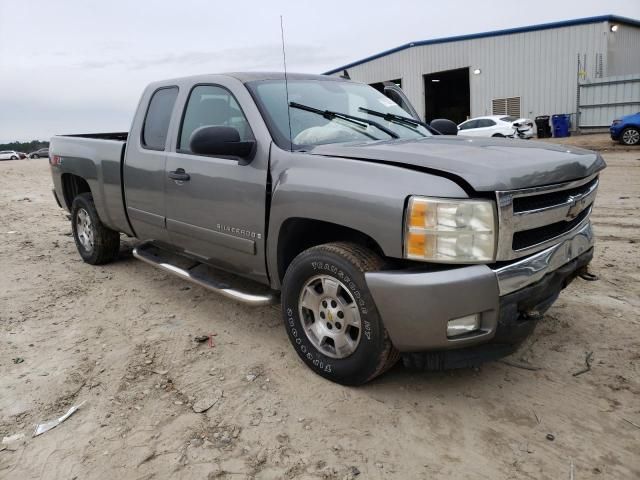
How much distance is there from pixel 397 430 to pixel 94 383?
1.89 metres

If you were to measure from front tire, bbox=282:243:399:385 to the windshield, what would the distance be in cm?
84

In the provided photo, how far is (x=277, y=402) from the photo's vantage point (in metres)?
3.02

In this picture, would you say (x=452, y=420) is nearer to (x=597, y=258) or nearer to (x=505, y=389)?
(x=505, y=389)

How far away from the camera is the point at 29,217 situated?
9.54 metres

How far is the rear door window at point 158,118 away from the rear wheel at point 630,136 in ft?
55.6

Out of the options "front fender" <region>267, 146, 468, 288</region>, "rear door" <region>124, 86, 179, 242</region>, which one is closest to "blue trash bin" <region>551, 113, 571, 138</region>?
"rear door" <region>124, 86, 179, 242</region>

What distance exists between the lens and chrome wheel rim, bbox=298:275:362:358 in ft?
9.80

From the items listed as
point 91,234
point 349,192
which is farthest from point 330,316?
point 91,234

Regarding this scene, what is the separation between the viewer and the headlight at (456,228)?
2.57 meters

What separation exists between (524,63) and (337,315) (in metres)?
26.0

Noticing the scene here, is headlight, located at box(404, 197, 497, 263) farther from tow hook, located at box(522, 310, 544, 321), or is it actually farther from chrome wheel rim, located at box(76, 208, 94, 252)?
chrome wheel rim, located at box(76, 208, 94, 252)

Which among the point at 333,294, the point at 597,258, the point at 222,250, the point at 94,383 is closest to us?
the point at 333,294

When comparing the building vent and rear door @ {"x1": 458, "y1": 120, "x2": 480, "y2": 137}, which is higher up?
the building vent

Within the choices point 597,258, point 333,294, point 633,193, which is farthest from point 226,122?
point 633,193
